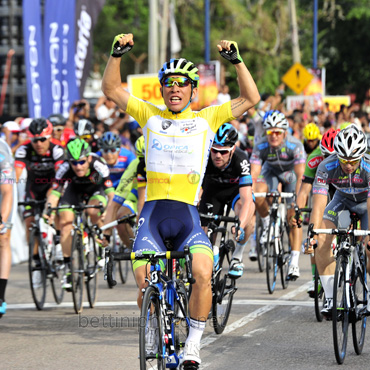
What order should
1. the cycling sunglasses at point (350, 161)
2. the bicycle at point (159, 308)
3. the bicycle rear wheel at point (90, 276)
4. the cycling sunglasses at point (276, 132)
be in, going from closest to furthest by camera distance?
the bicycle at point (159, 308)
the cycling sunglasses at point (350, 161)
the bicycle rear wheel at point (90, 276)
the cycling sunglasses at point (276, 132)

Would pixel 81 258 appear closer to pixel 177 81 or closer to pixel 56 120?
pixel 177 81

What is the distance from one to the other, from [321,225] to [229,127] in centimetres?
131

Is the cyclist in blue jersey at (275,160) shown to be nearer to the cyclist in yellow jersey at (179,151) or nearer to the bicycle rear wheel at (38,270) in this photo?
the bicycle rear wheel at (38,270)

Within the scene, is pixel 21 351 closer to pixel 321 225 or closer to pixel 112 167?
pixel 321 225

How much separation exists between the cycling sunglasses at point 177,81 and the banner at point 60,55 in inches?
475

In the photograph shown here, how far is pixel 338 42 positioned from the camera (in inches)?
2442

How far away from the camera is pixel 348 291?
7.98 metres

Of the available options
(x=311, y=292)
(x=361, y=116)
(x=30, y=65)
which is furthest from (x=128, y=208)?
(x=361, y=116)

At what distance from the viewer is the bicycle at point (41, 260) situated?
1097 centimetres

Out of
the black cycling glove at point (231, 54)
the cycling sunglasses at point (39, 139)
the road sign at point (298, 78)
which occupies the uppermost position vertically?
the road sign at point (298, 78)

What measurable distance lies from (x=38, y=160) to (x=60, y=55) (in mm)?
7686

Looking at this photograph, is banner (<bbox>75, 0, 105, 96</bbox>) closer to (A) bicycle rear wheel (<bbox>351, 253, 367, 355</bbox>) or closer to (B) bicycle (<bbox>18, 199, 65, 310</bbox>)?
(B) bicycle (<bbox>18, 199, 65, 310</bbox>)

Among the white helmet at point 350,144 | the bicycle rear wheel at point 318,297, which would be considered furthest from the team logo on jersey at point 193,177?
the bicycle rear wheel at point 318,297

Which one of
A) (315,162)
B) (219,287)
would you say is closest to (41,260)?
(219,287)
